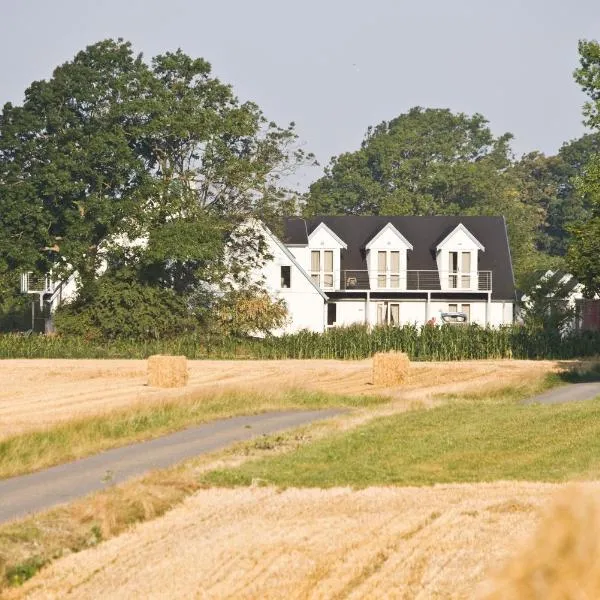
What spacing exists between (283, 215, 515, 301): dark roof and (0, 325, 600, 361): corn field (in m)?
21.2

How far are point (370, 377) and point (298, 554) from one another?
1506 inches

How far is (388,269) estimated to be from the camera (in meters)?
89.4

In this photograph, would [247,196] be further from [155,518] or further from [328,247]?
[155,518]

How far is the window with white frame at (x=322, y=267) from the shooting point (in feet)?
291

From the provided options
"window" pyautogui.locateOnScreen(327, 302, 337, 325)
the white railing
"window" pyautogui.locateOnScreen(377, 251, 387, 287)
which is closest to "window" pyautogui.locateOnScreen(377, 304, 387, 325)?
"window" pyautogui.locateOnScreen(377, 251, 387, 287)

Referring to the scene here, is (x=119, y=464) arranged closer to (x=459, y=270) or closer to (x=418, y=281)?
(x=418, y=281)

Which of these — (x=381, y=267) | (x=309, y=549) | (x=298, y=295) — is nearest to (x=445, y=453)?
(x=309, y=549)

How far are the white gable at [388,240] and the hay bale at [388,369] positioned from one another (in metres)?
41.3

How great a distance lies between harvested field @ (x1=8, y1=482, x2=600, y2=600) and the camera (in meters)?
13.1

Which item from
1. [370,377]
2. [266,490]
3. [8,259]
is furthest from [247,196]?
[266,490]

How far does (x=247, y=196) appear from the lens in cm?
7638

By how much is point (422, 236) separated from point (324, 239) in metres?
7.17

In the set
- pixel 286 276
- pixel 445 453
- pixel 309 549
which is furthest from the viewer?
pixel 286 276

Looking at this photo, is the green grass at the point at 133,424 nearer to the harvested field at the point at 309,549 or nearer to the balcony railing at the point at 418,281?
the harvested field at the point at 309,549
